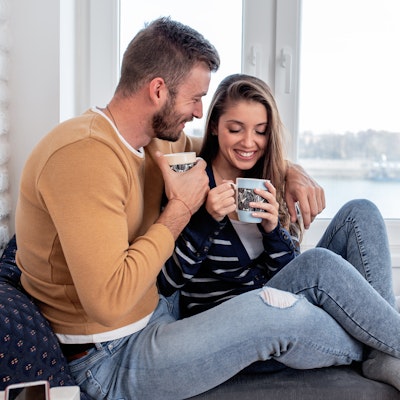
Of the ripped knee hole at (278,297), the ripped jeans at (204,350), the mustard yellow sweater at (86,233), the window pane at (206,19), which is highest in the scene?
the window pane at (206,19)

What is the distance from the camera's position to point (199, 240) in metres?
1.44

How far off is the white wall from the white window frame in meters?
0.28

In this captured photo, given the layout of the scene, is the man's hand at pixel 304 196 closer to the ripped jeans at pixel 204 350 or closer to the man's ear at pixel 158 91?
the ripped jeans at pixel 204 350

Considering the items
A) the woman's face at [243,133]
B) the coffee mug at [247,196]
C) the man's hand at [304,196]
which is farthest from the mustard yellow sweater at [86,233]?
the man's hand at [304,196]

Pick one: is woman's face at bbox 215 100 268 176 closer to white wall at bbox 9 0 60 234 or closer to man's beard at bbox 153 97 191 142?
man's beard at bbox 153 97 191 142

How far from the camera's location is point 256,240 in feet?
5.27

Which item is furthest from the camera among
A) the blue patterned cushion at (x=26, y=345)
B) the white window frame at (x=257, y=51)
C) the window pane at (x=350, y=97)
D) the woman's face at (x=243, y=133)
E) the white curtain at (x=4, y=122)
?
the window pane at (x=350, y=97)

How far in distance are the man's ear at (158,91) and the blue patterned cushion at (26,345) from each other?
0.54 metres

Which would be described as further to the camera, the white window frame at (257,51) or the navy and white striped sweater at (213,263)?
the white window frame at (257,51)

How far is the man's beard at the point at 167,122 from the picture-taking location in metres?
1.38

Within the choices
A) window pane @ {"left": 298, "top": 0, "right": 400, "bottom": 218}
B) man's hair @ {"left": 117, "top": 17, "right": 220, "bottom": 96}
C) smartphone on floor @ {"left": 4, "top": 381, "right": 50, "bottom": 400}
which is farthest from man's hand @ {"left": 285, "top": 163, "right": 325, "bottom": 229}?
smartphone on floor @ {"left": 4, "top": 381, "right": 50, "bottom": 400}

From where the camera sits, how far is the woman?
4.49ft

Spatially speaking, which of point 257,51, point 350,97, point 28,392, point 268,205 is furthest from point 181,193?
point 350,97

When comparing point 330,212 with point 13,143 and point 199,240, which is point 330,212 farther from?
point 13,143
